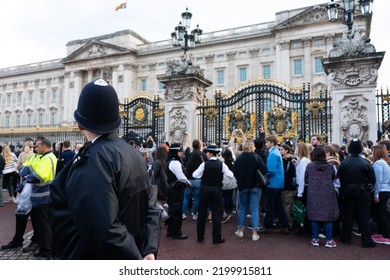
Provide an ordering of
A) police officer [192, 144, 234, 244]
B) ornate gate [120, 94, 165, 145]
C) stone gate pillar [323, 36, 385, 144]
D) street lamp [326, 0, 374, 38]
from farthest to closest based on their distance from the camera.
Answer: ornate gate [120, 94, 165, 145] → street lamp [326, 0, 374, 38] → stone gate pillar [323, 36, 385, 144] → police officer [192, 144, 234, 244]

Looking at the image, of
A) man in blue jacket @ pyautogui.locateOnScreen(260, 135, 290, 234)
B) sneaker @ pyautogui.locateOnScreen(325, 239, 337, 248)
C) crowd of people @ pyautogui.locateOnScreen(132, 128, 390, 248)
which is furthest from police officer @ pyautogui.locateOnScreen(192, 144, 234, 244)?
sneaker @ pyautogui.locateOnScreen(325, 239, 337, 248)

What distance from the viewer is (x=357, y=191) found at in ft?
18.9

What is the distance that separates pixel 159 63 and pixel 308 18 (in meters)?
22.1

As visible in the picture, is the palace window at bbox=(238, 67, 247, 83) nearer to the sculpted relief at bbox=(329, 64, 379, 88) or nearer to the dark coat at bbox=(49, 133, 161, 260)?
the sculpted relief at bbox=(329, 64, 379, 88)

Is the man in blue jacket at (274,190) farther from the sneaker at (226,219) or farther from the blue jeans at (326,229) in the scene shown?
the sneaker at (226,219)

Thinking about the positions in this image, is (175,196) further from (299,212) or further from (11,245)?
(11,245)

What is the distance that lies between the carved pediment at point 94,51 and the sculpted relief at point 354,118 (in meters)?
43.5

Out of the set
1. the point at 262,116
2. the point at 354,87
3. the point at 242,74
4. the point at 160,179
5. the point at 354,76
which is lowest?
the point at 160,179

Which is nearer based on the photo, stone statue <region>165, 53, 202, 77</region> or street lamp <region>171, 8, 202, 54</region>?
street lamp <region>171, 8, 202, 54</region>

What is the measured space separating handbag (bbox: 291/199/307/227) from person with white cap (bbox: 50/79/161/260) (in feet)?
16.2

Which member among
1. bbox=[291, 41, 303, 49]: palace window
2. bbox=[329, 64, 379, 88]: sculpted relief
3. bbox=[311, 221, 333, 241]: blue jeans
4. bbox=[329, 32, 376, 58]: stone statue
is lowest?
bbox=[311, 221, 333, 241]: blue jeans

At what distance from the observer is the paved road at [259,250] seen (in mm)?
→ 5070

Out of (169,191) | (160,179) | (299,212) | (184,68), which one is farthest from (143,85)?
(299,212)

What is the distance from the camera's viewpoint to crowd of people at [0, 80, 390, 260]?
1647 millimetres
